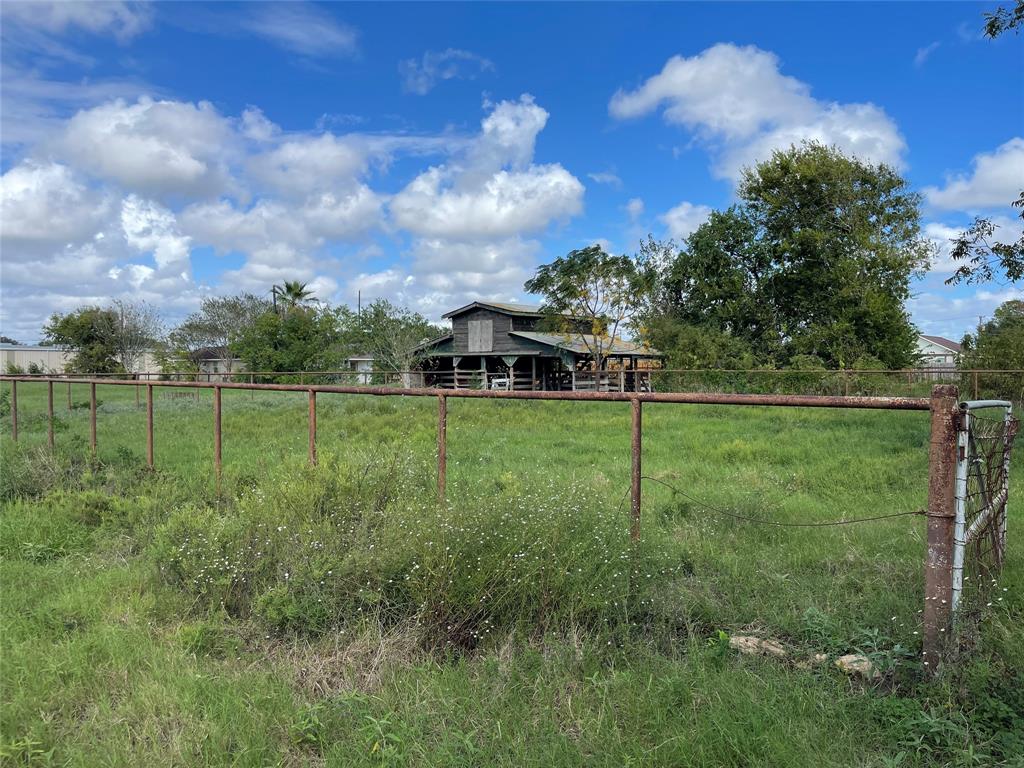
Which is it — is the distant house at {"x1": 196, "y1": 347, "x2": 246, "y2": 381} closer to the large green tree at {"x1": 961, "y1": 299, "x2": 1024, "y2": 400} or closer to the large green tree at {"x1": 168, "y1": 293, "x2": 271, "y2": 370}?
the large green tree at {"x1": 168, "y1": 293, "x2": 271, "y2": 370}

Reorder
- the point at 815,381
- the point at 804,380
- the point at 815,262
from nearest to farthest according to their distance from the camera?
the point at 815,381, the point at 804,380, the point at 815,262

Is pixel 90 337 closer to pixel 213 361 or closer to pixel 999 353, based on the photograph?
pixel 213 361

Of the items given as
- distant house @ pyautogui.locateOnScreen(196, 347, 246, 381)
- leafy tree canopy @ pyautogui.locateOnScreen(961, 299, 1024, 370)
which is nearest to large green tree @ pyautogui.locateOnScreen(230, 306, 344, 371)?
distant house @ pyautogui.locateOnScreen(196, 347, 246, 381)

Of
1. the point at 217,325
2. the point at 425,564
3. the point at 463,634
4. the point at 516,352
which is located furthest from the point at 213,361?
the point at 463,634

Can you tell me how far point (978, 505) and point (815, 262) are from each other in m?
34.2

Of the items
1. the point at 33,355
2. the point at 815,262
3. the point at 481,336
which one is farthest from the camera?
the point at 33,355

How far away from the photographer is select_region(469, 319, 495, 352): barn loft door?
39.1 metres

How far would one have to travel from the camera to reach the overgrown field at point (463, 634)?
286 cm

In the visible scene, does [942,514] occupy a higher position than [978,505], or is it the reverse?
[942,514]

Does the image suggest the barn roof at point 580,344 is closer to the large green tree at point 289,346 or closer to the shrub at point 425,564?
the large green tree at point 289,346

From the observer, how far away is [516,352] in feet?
123

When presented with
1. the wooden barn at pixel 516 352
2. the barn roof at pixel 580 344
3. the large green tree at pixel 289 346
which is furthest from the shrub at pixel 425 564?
the large green tree at pixel 289 346

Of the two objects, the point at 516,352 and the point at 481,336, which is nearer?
the point at 516,352

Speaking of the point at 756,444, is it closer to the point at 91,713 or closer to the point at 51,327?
the point at 91,713
